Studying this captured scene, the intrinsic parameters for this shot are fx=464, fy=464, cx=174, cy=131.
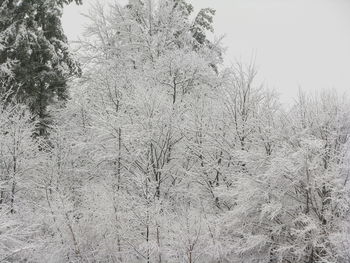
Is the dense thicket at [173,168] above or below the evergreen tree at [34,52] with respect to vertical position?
below

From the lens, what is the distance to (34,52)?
21.6 meters

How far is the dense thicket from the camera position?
17.3 m

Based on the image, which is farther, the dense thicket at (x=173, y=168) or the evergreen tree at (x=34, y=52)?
the evergreen tree at (x=34, y=52)

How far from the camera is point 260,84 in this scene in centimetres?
2164

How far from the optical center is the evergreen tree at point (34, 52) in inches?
816

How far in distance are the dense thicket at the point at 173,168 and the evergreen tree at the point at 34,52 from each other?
4.39 feet

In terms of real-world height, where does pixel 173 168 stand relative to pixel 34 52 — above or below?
below

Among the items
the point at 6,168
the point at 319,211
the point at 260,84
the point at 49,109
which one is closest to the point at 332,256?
the point at 319,211

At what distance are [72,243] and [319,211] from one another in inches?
378

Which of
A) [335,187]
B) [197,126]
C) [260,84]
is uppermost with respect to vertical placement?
[260,84]

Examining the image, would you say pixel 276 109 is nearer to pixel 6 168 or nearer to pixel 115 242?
pixel 115 242

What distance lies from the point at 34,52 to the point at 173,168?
840 cm

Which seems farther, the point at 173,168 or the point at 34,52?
the point at 34,52

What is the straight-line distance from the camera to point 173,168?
2111cm
